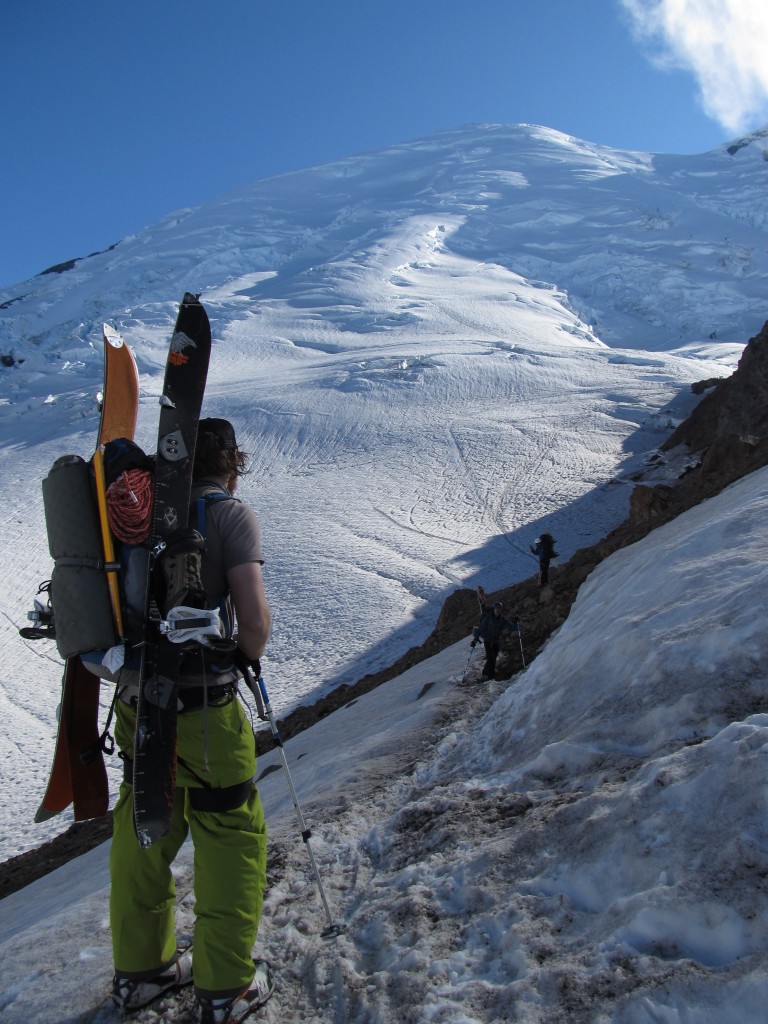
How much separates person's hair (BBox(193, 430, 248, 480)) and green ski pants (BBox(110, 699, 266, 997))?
0.82 metres

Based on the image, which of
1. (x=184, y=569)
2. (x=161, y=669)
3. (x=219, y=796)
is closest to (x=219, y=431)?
(x=184, y=569)

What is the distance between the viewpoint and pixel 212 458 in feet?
8.90

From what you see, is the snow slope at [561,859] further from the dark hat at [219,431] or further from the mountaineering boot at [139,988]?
the dark hat at [219,431]

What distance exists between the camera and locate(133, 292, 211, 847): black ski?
239 centimetres

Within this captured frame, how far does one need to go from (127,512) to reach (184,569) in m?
0.29

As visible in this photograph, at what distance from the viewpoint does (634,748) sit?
2.83 metres

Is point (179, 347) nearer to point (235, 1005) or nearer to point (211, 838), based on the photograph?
point (211, 838)

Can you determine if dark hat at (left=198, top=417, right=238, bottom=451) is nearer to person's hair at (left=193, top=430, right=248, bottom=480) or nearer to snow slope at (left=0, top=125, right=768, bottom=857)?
person's hair at (left=193, top=430, right=248, bottom=480)

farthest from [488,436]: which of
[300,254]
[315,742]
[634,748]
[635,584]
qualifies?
[300,254]

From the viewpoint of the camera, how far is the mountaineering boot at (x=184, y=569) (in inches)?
93.7

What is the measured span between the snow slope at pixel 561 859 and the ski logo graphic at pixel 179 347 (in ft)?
6.98

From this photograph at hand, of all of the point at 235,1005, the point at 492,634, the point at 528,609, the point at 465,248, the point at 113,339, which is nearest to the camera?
the point at 235,1005

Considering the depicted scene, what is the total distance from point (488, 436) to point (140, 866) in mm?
26781

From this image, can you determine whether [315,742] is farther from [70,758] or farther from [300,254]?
[300,254]
